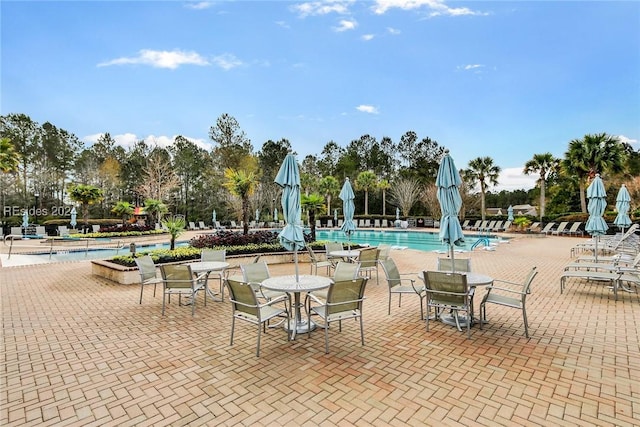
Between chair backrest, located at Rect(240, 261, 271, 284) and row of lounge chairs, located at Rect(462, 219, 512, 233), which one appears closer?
chair backrest, located at Rect(240, 261, 271, 284)

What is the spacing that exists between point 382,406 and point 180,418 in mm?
1652

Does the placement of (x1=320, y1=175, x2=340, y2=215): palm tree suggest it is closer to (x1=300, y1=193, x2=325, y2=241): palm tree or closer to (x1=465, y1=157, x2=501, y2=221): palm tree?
(x1=465, y1=157, x2=501, y2=221): palm tree

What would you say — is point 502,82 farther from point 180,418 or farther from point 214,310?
point 180,418

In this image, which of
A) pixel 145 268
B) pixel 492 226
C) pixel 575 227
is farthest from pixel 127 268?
pixel 492 226

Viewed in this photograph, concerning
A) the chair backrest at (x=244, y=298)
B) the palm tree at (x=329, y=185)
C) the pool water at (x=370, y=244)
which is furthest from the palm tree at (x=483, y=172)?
the chair backrest at (x=244, y=298)

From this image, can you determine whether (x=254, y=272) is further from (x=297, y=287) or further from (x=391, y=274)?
(x=391, y=274)

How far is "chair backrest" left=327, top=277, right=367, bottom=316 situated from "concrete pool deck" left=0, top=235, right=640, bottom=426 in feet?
1.56

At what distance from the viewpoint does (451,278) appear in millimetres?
4238

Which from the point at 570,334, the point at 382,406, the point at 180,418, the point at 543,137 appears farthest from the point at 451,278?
the point at 543,137

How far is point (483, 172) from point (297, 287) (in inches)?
1193

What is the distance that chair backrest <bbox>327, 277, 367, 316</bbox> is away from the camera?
389 centimetres

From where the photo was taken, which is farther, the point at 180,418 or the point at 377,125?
the point at 377,125

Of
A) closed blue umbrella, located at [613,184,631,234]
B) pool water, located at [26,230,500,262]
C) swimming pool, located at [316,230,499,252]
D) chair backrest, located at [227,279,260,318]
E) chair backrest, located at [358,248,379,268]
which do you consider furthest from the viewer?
swimming pool, located at [316,230,499,252]

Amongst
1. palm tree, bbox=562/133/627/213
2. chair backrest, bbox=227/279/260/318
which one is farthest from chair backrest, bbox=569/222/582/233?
chair backrest, bbox=227/279/260/318
